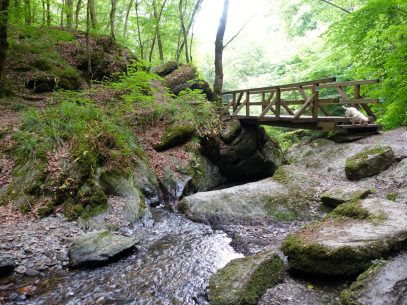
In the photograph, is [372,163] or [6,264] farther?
[372,163]

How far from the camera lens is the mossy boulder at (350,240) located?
4129mm

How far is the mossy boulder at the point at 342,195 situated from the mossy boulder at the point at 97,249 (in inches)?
183

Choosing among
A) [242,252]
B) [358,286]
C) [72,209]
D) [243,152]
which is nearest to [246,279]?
[358,286]

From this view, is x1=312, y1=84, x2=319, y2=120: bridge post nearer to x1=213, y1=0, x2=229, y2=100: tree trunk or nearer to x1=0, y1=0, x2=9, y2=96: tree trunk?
x1=213, y1=0, x2=229, y2=100: tree trunk

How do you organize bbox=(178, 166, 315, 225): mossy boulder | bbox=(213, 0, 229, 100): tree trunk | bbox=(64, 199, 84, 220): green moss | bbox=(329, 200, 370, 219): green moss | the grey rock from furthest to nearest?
bbox=(213, 0, 229, 100): tree trunk → bbox=(178, 166, 315, 225): mossy boulder → bbox=(64, 199, 84, 220): green moss → bbox=(329, 200, 370, 219): green moss → the grey rock

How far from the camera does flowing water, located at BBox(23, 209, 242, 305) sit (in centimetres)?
414

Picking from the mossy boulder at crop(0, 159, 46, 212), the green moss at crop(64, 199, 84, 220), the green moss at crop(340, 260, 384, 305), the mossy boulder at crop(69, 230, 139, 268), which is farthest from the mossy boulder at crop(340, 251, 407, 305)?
the mossy boulder at crop(0, 159, 46, 212)

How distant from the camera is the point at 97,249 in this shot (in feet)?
16.9

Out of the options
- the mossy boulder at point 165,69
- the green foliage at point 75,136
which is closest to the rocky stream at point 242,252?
the green foliage at point 75,136

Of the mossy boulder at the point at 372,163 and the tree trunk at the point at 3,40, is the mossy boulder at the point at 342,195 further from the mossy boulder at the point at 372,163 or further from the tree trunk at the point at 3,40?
the tree trunk at the point at 3,40

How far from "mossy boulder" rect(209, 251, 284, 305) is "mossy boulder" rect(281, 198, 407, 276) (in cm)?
45

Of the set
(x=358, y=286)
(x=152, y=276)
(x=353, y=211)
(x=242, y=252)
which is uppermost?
(x=353, y=211)

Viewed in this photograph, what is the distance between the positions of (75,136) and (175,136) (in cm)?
424

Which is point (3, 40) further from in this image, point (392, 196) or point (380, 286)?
point (392, 196)
